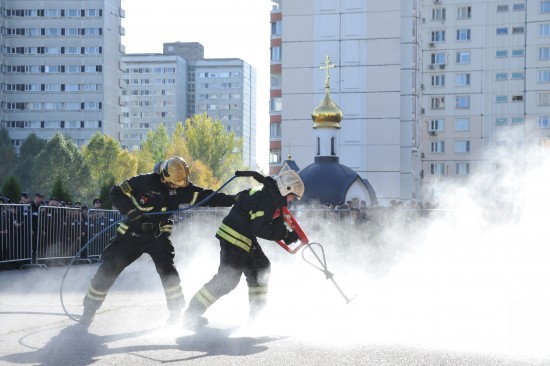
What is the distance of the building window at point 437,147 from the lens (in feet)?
278

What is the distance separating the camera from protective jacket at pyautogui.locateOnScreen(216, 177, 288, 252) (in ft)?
29.4

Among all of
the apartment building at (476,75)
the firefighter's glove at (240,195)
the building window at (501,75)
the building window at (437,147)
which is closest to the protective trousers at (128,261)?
the firefighter's glove at (240,195)

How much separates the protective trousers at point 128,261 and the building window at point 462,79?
253 ft

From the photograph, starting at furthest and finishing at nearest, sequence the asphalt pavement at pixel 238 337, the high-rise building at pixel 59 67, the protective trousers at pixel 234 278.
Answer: the high-rise building at pixel 59 67 < the protective trousers at pixel 234 278 < the asphalt pavement at pixel 238 337

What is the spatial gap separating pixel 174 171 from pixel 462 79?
7723 cm

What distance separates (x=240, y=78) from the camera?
545 feet

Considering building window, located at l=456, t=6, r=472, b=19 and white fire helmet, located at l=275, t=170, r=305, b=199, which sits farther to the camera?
building window, located at l=456, t=6, r=472, b=19

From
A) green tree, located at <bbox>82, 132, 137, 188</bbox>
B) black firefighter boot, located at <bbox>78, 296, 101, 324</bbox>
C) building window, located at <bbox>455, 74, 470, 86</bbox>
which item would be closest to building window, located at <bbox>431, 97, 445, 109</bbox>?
building window, located at <bbox>455, 74, 470, 86</bbox>

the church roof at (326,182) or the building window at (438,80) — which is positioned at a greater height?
the building window at (438,80)

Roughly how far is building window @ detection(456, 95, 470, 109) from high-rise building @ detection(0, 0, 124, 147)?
146 feet

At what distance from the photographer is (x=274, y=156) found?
6353 cm

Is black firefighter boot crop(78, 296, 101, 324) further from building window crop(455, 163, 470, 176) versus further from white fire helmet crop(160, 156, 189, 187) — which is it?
building window crop(455, 163, 470, 176)

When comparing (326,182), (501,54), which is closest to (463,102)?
(501,54)

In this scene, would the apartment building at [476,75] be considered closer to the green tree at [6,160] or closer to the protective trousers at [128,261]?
the green tree at [6,160]
